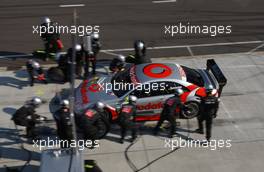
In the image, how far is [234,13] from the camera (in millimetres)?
21562

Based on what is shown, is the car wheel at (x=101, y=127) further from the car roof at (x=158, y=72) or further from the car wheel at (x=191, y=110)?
the car wheel at (x=191, y=110)

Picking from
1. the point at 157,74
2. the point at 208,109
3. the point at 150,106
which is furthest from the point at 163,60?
the point at 208,109

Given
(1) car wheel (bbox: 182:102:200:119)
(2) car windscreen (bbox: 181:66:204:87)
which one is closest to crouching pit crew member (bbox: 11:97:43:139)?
(1) car wheel (bbox: 182:102:200:119)

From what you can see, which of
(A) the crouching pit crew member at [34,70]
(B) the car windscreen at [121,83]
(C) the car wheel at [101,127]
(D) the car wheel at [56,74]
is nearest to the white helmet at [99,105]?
(C) the car wheel at [101,127]

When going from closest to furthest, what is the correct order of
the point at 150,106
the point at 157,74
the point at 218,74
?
the point at 150,106, the point at 157,74, the point at 218,74

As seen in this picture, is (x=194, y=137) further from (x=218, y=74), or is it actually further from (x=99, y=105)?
(x=99, y=105)

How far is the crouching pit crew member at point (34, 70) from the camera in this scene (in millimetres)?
16016

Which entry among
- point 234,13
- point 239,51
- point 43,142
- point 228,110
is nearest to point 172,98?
point 228,110

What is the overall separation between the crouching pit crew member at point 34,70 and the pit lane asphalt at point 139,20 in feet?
6.20

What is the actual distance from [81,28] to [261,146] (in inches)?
412

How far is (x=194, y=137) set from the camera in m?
13.7

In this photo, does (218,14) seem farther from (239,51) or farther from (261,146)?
(261,146)

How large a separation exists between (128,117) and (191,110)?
2349mm

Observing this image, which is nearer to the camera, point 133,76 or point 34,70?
point 133,76
